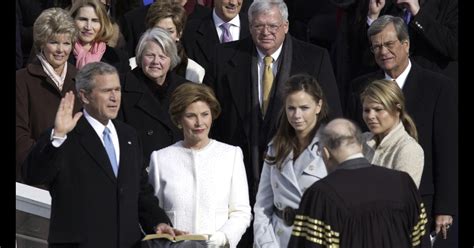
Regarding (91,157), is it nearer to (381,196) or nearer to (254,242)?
(254,242)

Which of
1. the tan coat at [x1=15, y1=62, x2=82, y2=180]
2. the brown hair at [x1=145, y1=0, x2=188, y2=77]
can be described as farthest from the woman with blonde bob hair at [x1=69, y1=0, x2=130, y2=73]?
the tan coat at [x1=15, y1=62, x2=82, y2=180]

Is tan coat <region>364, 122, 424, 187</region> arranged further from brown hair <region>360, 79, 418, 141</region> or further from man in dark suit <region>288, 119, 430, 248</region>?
man in dark suit <region>288, 119, 430, 248</region>

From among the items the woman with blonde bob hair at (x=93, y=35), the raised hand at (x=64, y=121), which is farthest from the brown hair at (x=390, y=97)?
the woman with blonde bob hair at (x=93, y=35)

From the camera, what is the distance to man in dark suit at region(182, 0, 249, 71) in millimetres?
11664

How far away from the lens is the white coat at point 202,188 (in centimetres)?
931

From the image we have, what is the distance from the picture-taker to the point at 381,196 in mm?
8062

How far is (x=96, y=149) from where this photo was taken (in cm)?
897

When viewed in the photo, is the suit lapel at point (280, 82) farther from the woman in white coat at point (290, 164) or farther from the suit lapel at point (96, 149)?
the suit lapel at point (96, 149)

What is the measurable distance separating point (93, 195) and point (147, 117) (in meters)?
1.52

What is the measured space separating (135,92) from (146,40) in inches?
17.3

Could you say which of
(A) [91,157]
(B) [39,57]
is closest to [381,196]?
(A) [91,157]

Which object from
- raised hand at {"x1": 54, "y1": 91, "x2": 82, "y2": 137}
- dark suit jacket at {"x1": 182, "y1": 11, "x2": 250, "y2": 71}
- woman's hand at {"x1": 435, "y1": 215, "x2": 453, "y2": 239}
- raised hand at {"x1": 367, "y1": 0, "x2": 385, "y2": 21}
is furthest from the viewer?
raised hand at {"x1": 367, "y1": 0, "x2": 385, "y2": 21}

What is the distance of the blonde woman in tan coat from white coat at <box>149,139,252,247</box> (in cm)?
94

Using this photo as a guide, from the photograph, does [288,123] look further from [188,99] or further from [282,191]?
[188,99]
